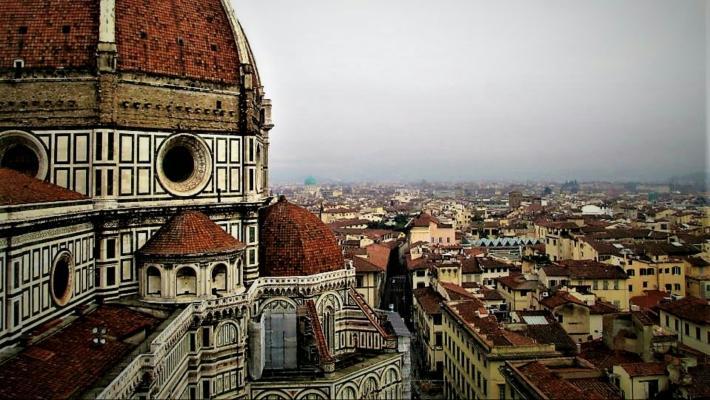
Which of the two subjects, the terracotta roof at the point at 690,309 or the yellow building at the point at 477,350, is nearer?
the yellow building at the point at 477,350

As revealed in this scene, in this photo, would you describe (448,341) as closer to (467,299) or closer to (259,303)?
(467,299)

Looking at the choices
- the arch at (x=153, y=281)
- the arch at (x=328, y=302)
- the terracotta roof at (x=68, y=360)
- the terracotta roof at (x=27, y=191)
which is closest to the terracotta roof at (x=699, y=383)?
the arch at (x=328, y=302)

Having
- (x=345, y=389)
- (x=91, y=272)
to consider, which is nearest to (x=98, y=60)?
(x=91, y=272)

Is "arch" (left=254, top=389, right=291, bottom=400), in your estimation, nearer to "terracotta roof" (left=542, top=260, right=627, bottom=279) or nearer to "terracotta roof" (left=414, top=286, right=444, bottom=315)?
"terracotta roof" (left=414, top=286, right=444, bottom=315)

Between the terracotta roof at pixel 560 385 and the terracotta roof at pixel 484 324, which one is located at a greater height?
the terracotta roof at pixel 484 324

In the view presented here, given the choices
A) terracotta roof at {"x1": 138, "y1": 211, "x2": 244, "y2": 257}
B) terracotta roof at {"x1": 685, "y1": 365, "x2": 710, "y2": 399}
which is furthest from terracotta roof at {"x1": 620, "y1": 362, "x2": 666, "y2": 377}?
terracotta roof at {"x1": 138, "y1": 211, "x2": 244, "y2": 257}

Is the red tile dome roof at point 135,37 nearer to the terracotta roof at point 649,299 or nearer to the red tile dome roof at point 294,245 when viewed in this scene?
the red tile dome roof at point 294,245
